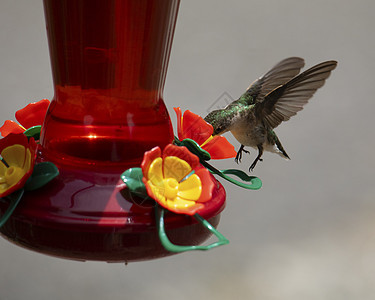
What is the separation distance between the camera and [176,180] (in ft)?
2.49

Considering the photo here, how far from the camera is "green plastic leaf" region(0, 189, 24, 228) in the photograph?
683 millimetres

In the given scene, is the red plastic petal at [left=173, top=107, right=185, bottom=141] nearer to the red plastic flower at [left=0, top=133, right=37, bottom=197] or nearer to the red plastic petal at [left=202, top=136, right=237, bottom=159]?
the red plastic petal at [left=202, top=136, right=237, bottom=159]

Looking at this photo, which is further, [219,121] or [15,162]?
[219,121]

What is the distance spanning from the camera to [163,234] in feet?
2.15

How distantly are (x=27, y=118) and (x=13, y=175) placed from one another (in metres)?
0.31

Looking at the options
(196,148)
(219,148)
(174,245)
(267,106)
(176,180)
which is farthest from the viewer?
(267,106)

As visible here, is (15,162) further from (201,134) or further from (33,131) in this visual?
(201,134)

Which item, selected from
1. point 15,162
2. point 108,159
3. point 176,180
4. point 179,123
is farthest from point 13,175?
point 179,123

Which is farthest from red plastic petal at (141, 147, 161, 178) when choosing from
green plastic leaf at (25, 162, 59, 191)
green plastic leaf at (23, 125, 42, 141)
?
green plastic leaf at (23, 125, 42, 141)

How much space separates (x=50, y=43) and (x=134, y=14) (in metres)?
0.18

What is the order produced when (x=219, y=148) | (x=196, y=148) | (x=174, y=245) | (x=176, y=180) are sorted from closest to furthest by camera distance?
1. (x=174, y=245)
2. (x=176, y=180)
3. (x=196, y=148)
4. (x=219, y=148)

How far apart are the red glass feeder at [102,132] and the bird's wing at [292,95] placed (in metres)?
0.29

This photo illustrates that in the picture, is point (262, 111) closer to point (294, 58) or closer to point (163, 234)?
point (294, 58)

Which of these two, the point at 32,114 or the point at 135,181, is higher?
the point at 135,181
